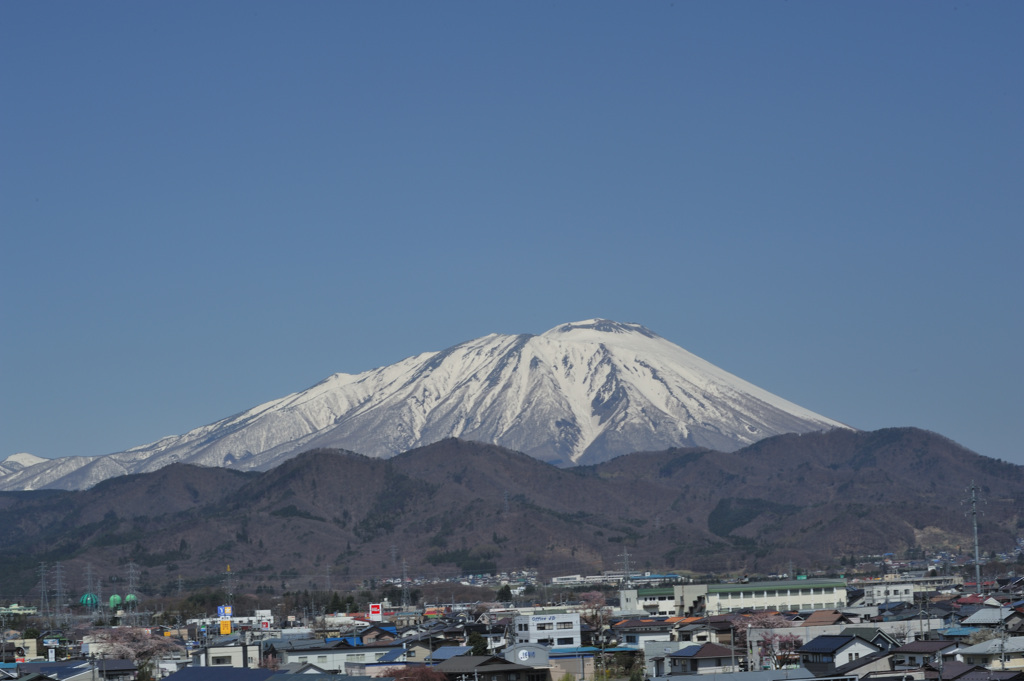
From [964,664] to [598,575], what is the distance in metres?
141

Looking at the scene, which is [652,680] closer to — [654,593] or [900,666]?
[900,666]

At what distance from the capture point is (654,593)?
98.4m

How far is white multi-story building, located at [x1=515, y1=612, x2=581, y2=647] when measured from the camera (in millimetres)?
68625

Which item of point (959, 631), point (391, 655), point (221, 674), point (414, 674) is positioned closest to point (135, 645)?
point (391, 655)

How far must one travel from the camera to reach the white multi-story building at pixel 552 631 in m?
68.6

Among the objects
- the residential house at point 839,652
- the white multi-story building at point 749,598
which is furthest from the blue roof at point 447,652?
the white multi-story building at point 749,598

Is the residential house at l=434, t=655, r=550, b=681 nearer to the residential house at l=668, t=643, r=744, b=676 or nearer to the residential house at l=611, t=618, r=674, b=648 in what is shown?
the residential house at l=668, t=643, r=744, b=676

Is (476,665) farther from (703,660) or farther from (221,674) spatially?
(703,660)

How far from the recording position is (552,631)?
69.4m

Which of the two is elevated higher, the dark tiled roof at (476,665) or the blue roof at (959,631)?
the dark tiled roof at (476,665)

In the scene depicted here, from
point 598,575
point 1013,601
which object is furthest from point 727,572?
point 1013,601

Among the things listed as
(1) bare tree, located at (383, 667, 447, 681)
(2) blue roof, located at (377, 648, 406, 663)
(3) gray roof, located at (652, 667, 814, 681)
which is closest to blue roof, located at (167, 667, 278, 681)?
(1) bare tree, located at (383, 667, 447, 681)

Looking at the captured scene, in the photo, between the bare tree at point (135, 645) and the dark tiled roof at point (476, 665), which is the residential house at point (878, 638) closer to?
the dark tiled roof at point (476, 665)

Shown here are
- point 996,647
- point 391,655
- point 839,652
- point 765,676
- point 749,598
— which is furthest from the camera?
point 749,598
